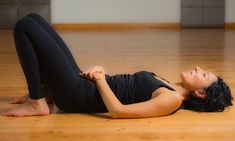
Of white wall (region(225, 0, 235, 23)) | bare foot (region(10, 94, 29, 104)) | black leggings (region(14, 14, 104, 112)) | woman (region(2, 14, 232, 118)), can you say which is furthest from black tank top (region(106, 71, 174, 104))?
white wall (region(225, 0, 235, 23))

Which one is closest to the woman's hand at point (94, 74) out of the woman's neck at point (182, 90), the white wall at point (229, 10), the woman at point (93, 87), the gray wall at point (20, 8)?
the woman at point (93, 87)

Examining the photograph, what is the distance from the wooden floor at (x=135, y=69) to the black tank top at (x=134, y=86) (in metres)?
0.11

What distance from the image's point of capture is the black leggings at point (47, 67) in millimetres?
2227

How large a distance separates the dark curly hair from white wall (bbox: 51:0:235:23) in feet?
16.7

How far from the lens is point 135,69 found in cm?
375

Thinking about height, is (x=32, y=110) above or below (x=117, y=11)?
above

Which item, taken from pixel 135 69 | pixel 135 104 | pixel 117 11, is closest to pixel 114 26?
pixel 117 11

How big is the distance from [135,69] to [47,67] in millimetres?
1591

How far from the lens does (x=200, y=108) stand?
2.39m

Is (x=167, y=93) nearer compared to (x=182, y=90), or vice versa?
(x=167, y=93)

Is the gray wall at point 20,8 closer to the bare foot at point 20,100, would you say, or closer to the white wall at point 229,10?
the white wall at point 229,10

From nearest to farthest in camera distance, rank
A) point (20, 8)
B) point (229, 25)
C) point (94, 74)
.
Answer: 1. point (94, 74)
2. point (20, 8)
3. point (229, 25)

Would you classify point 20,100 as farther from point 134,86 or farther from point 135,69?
point 135,69

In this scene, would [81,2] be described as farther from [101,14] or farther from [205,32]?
[205,32]
